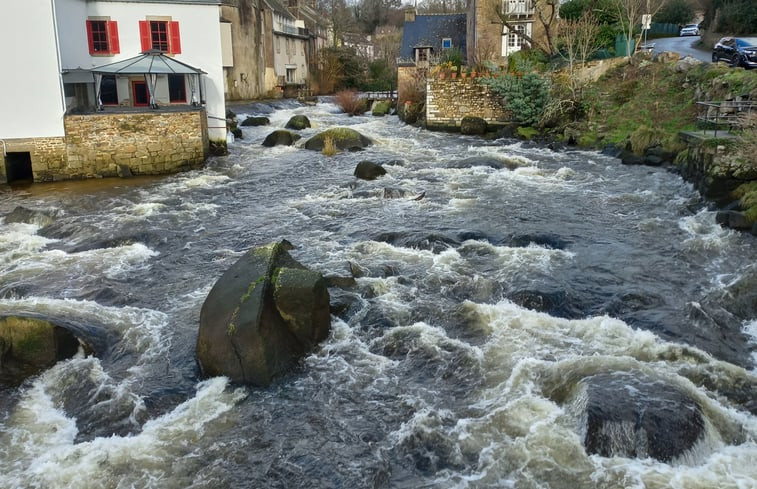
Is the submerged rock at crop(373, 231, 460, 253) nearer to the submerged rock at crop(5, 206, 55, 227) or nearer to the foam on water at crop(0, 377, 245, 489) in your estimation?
the foam on water at crop(0, 377, 245, 489)

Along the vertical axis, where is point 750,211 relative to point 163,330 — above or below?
above

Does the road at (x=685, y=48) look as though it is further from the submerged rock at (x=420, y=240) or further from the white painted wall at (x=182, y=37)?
the submerged rock at (x=420, y=240)

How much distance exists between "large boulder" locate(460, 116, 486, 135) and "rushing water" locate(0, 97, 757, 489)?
1235cm

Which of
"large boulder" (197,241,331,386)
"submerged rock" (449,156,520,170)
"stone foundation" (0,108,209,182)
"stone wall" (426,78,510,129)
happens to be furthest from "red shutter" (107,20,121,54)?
"large boulder" (197,241,331,386)

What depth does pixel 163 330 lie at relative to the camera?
955 centimetres

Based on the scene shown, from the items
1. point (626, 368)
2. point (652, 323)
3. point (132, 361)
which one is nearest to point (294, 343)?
point (132, 361)

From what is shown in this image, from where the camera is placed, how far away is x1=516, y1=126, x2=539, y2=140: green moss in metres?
27.5

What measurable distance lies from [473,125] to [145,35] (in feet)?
47.4

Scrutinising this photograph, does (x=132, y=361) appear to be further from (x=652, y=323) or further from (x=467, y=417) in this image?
(x=652, y=323)

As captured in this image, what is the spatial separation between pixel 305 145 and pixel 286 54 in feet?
94.8

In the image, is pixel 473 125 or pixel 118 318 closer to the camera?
pixel 118 318

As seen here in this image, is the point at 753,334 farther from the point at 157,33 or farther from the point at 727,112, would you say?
the point at 157,33

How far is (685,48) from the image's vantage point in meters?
36.3

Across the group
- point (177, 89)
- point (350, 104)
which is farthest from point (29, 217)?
point (350, 104)
